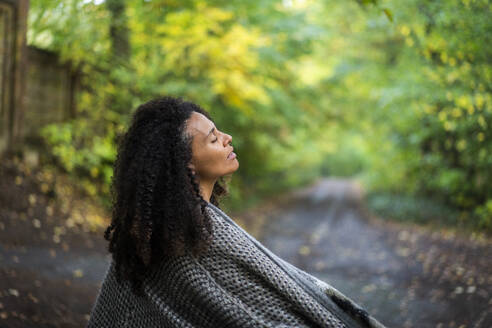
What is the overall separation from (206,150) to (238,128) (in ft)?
38.1

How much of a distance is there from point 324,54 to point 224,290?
18579 mm

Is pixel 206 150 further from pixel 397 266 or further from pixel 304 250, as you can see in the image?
pixel 304 250

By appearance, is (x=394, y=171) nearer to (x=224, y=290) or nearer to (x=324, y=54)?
(x=324, y=54)

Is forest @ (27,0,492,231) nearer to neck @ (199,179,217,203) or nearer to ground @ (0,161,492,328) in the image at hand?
ground @ (0,161,492,328)

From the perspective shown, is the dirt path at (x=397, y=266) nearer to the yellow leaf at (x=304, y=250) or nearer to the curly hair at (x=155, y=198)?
the yellow leaf at (x=304, y=250)

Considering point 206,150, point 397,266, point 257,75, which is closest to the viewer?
point 206,150

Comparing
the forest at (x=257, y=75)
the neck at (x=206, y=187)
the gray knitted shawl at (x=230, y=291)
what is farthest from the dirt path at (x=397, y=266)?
the neck at (x=206, y=187)

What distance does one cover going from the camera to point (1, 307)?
12.8 ft

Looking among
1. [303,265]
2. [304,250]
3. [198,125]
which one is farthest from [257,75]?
[198,125]

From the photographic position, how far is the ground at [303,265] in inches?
178

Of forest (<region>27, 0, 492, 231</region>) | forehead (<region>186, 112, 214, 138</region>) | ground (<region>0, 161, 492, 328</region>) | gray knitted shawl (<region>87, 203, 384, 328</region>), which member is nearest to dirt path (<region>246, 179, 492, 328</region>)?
ground (<region>0, 161, 492, 328</region>)

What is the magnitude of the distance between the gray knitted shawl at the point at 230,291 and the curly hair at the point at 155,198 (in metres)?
0.06

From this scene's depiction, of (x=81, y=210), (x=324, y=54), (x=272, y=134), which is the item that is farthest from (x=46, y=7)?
(x=324, y=54)

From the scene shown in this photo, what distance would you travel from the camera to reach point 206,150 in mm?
2078
